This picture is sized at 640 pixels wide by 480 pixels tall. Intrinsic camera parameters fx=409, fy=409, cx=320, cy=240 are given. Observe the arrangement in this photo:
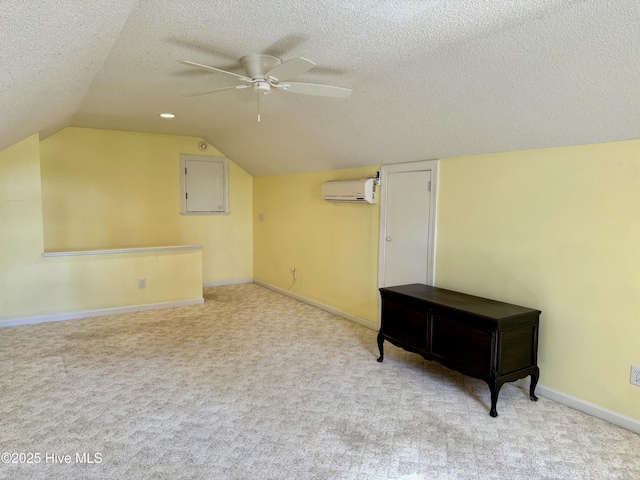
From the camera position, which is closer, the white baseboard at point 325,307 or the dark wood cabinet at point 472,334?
the dark wood cabinet at point 472,334

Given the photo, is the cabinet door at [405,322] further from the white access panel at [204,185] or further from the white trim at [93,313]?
the white access panel at [204,185]

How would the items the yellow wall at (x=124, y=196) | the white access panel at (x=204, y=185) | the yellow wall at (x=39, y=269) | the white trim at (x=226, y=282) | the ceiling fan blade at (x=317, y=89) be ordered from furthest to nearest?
the white trim at (x=226, y=282), the white access panel at (x=204, y=185), the yellow wall at (x=124, y=196), the yellow wall at (x=39, y=269), the ceiling fan blade at (x=317, y=89)

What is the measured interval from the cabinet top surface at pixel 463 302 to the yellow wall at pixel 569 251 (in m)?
0.18

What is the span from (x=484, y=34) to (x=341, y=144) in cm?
213

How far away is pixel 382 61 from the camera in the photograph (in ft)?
8.44

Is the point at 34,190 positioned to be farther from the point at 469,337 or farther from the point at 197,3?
the point at 469,337

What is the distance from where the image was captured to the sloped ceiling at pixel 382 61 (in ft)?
6.09

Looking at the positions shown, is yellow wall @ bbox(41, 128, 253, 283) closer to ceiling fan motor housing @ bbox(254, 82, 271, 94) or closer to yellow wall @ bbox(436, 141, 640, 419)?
ceiling fan motor housing @ bbox(254, 82, 271, 94)

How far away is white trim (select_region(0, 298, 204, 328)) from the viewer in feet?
14.4

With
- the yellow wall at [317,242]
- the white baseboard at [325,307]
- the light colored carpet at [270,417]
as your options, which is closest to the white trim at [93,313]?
the light colored carpet at [270,417]

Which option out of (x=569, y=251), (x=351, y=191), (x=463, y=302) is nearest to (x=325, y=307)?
(x=351, y=191)

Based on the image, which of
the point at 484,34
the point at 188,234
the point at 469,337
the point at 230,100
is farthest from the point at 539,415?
the point at 188,234

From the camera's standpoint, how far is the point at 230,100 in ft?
12.1

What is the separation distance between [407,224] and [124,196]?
395 centimetres
